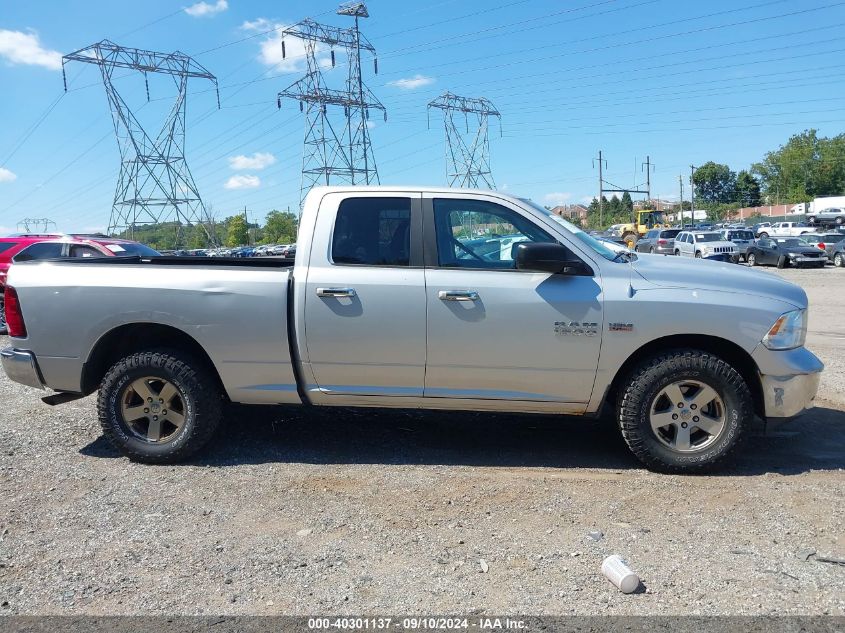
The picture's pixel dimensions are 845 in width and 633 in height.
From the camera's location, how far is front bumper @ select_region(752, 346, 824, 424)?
167 inches

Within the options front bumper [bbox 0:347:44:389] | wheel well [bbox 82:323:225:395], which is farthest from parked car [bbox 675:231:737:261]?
front bumper [bbox 0:347:44:389]

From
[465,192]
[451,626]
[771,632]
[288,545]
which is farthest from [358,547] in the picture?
[465,192]

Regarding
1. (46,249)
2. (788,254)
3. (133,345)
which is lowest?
(788,254)

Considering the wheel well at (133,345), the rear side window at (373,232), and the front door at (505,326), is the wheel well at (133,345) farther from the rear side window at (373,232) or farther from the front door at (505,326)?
the front door at (505,326)

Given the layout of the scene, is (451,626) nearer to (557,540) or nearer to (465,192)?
(557,540)

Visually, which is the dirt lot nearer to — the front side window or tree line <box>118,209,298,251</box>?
the front side window

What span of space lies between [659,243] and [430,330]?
35361 millimetres

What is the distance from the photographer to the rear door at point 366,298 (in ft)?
14.4

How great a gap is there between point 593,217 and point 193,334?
342 ft

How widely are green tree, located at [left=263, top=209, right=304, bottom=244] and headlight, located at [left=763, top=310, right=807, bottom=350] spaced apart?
5966 cm

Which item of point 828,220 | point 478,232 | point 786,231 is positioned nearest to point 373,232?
point 478,232

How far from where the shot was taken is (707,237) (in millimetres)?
31422

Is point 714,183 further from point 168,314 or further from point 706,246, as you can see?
point 168,314

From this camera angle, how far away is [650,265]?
15.0ft
